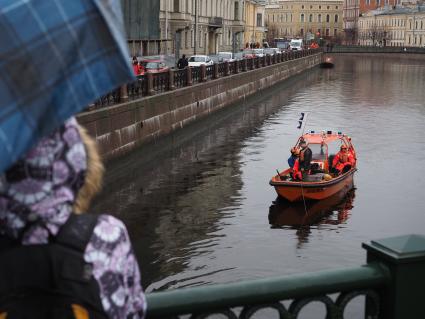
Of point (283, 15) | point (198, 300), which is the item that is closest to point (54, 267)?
point (198, 300)

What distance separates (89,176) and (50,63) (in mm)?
298

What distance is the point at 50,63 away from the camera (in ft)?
4.42

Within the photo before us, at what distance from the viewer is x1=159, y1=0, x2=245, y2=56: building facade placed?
167ft

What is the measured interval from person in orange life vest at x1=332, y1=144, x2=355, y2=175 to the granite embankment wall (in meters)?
6.53

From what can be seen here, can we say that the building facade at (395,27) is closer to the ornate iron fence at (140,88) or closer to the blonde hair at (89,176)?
the ornate iron fence at (140,88)

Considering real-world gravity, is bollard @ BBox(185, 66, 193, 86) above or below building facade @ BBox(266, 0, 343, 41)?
below

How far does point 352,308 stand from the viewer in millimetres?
10070

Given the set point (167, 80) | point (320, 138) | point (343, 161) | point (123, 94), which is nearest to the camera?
point (343, 161)

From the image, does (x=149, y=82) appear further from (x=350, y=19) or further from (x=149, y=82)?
(x=350, y=19)

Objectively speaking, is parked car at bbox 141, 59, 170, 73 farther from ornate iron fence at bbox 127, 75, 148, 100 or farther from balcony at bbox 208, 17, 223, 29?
balcony at bbox 208, 17, 223, 29

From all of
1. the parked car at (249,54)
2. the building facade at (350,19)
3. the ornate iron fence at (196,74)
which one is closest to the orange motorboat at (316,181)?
the ornate iron fence at (196,74)

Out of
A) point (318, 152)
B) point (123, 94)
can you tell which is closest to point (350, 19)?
point (123, 94)

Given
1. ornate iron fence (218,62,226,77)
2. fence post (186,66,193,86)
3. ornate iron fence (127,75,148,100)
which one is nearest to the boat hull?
ornate iron fence (127,75,148,100)

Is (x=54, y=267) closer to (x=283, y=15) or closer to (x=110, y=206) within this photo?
(x=110, y=206)
